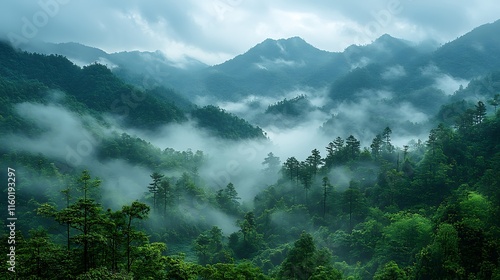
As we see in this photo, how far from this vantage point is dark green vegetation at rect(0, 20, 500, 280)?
26.9m

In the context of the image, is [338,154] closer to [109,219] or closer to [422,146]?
[422,146]

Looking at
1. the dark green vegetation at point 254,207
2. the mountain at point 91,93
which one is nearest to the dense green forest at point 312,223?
the dark green vegetation at point 254,207

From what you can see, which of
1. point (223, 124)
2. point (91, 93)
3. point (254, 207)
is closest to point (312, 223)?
point (254, 207)

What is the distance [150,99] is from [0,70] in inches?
2272

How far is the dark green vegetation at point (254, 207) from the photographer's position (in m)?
26.9

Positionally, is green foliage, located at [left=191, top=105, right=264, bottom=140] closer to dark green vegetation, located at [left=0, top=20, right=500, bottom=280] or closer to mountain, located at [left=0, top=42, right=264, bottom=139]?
mountain, located at [left=0, top=42, right=264, bottom=139]

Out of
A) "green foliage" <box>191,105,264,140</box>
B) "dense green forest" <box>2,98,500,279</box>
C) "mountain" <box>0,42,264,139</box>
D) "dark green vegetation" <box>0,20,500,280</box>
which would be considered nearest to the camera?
"dense green forest" <box>2,98,500,279</box>

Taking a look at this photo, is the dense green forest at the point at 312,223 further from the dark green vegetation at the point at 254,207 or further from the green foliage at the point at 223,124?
the green foliage at the point at 223,124

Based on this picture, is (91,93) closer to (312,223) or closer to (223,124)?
(223,124)

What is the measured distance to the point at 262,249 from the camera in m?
75.9

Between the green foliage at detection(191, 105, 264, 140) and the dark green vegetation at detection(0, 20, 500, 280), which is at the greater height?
the green foliage at detection(191, 105, 264, 140)

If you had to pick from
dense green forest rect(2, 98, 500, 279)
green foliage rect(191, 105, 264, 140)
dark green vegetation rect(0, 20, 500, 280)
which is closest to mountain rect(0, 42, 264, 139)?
green foliage rect(191, 105, 264, 140)

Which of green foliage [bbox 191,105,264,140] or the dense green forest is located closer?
the dense green forest

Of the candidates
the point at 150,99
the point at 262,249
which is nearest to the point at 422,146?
the point at 262,249
